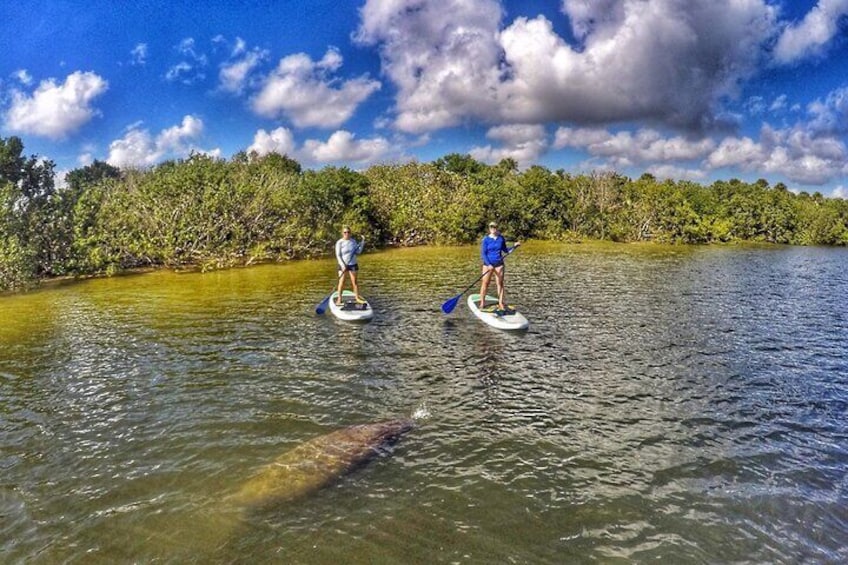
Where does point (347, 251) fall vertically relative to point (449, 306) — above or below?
above

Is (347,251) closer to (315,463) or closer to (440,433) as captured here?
(440,433)

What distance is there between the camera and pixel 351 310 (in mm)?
19672

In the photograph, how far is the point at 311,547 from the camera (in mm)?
6715

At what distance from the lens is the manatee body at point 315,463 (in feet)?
25.7

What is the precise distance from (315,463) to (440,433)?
98.2 inches

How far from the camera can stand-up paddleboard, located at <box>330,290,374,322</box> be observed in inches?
747

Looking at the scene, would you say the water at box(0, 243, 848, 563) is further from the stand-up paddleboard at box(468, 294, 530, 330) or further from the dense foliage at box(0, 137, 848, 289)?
the dense foliage at box(0, 137, 848, 289)

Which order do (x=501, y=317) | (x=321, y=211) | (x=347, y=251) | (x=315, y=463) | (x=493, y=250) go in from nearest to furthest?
(x=315, y=463)
(x=501, y=317)
(x=493, y=250)
(x=347, y=251)
(x=321, y=211)

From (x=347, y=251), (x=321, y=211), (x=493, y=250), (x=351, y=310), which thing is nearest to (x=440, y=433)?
(x=493, y=250)

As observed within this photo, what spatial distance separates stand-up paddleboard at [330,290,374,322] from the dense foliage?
18.0 m

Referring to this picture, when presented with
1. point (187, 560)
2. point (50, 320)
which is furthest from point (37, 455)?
point (50, 320)

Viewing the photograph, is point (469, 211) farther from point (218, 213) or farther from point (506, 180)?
point (218, 213)

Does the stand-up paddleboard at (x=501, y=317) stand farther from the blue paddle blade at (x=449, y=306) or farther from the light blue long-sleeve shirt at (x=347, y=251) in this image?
the light blue long-sleeve shirt at (x=347, y=251)

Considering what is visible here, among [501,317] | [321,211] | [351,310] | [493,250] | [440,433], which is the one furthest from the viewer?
[321,211]
